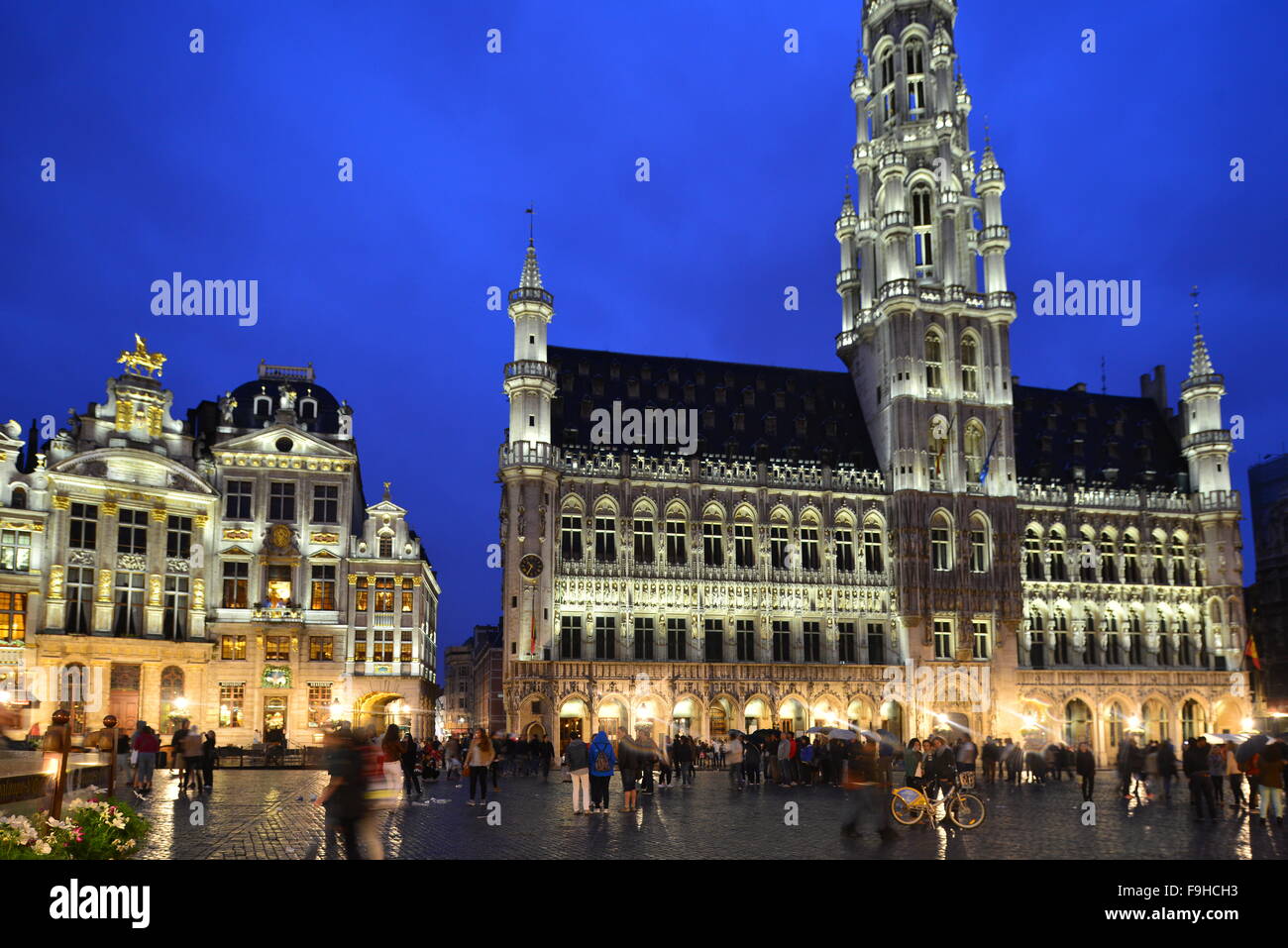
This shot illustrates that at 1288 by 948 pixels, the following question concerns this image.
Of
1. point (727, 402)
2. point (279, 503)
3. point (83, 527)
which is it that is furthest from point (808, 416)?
point (83, 527)

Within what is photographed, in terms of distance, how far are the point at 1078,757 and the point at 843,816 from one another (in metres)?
7.62

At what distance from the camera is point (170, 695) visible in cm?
5241

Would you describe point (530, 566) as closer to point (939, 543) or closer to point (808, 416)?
point (808, 416)

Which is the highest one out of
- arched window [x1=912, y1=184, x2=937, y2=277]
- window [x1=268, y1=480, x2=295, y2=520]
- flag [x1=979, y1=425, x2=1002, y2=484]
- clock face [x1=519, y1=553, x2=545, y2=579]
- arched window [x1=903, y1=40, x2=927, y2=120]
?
arched window [x1=903, y1=40, x2=927, y2=120]

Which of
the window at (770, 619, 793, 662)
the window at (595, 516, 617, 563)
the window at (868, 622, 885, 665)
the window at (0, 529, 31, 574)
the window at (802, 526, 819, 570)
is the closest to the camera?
the window at (0, 529, 31, 574)

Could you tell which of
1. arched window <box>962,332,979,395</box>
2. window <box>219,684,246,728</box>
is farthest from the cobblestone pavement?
arched window <box>962,332,979,395</box>

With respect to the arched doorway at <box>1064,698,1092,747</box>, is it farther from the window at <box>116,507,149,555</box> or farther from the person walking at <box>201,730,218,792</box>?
the window at <box>116,507,149,555</box>

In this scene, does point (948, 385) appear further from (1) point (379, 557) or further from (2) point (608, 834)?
(2) point (608, 834)

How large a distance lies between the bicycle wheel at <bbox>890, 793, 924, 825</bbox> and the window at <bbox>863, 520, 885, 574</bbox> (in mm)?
40625

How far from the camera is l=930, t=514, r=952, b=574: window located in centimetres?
6250

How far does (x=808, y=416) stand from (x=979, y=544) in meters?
11.6
